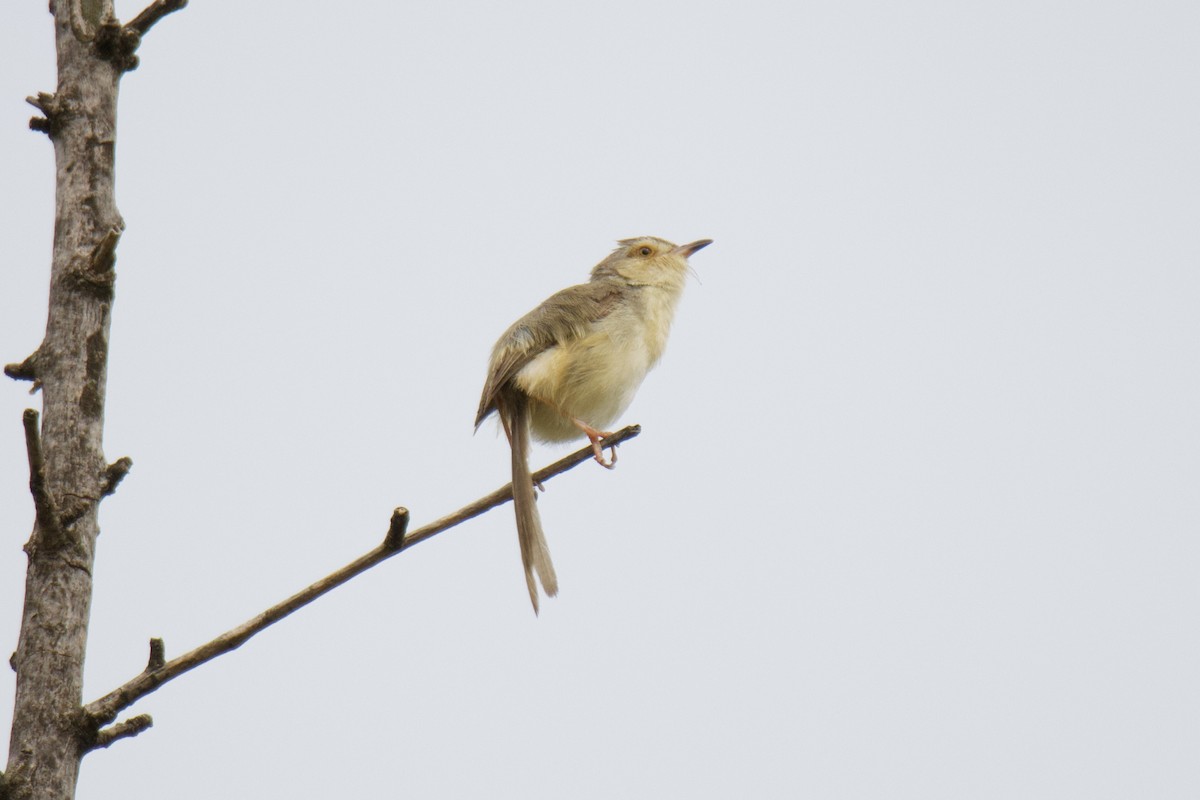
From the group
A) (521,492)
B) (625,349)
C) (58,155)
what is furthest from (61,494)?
(625,349)

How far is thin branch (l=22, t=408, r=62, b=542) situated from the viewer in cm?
209

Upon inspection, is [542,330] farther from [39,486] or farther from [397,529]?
[39,486]

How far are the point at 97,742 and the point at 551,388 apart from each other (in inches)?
118

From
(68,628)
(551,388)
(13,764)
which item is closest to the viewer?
(13,764)

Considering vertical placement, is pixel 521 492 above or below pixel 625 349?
below

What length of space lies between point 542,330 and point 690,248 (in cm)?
158

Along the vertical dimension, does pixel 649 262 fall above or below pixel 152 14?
above

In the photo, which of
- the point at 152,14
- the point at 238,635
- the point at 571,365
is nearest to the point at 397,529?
the point at 238,635

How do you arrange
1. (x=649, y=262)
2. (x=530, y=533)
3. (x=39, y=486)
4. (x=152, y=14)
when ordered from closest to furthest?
(x=39, y=486) → (x=152, y=14) → (x=530, y=533) → (x=649, y=262)

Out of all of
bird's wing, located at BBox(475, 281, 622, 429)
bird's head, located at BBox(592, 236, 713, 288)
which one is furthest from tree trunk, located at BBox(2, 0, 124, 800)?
bird's head, located at BBox(592, 236, 713, 288)

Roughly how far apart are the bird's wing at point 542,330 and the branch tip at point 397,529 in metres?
2.50

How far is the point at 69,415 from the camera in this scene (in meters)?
2.42

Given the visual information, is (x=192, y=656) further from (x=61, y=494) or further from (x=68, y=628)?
(x=61, y=494)

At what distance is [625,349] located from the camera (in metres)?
5.27
